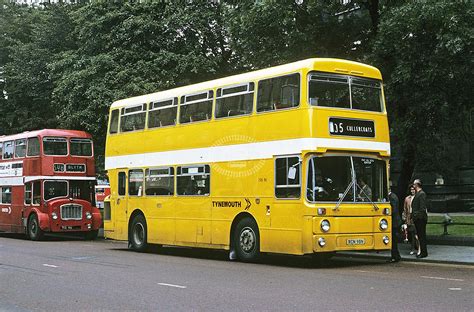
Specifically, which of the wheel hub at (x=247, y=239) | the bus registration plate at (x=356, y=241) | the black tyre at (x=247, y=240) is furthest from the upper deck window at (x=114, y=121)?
the bus registration plate at (x=356, y=241)

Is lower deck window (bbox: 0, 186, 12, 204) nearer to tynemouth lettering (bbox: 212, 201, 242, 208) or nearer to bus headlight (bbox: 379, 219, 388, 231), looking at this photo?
tynemouth lettering (bbox: 212, 201, 242, 208)

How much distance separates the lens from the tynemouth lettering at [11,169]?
28703mm

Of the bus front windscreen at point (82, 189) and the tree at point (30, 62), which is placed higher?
the tree at point (30, 62)

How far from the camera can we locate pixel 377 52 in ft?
61.9

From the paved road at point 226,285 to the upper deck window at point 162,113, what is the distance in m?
3.96

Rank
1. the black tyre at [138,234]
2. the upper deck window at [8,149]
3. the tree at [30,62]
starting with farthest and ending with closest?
the tree at [30,62] → the upper deck window at [8,149] → the black tyre at [138,234]

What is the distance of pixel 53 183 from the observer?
2758 cm

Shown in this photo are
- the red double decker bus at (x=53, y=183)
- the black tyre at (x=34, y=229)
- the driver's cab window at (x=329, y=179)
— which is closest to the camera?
the driver's cab window at (x=329, y=179)

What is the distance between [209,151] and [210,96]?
145 centimetres

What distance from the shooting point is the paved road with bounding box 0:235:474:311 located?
9.59m

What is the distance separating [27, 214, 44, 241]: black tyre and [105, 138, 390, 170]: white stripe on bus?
312 inches

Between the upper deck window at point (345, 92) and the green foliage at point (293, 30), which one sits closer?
the upper deck window at point (345, 92)

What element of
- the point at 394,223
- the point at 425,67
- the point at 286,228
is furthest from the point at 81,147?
A: the point at 394,223

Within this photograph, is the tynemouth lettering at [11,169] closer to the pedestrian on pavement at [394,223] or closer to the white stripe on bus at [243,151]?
the white stripe on bus at [243,151]
